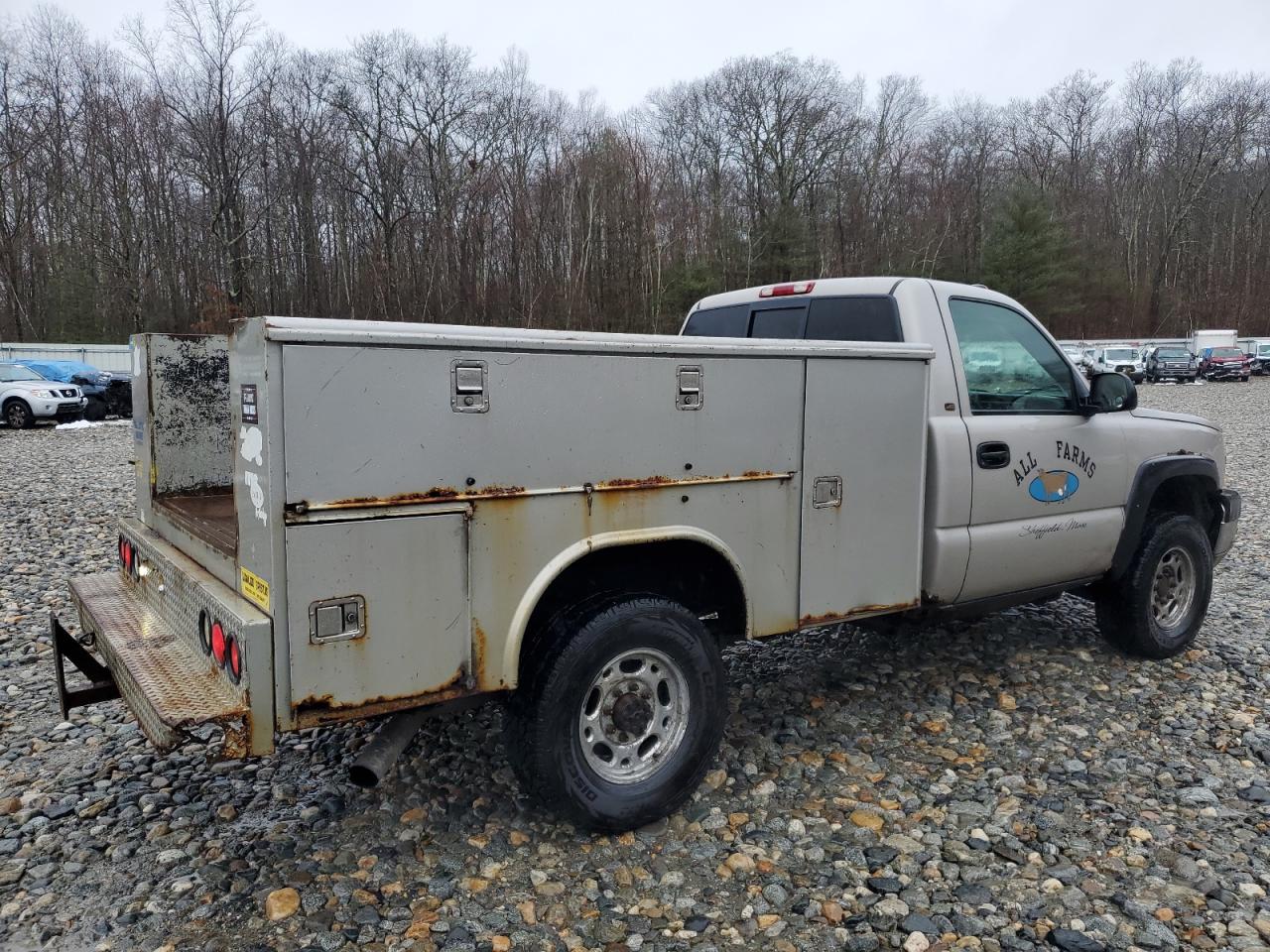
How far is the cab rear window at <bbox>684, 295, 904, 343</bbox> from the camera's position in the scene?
178 inches

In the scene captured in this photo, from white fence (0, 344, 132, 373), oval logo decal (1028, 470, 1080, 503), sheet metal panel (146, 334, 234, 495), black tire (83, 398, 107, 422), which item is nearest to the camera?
sheet metal panel (146, 334, 234, 495)

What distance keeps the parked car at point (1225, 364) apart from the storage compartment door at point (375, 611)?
46.7 metres

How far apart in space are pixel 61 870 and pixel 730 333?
13.0 feet

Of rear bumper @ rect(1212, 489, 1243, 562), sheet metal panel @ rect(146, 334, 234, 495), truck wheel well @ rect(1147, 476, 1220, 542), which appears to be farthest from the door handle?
sheet metal panel @ rect(146, 334, 234, 495)

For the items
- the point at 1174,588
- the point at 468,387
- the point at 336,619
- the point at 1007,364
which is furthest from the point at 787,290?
the point at 336,619

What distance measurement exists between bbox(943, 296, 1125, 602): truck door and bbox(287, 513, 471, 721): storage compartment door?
8.68 ft

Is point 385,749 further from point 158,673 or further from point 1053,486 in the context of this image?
point 1053,486

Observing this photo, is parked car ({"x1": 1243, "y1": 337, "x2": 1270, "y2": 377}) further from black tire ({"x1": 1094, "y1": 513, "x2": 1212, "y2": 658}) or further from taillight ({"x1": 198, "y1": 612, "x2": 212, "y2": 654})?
taillight ({"x1": 198, "y1": 612, "x2": 212, "y2": 654})

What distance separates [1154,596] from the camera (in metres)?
5.59

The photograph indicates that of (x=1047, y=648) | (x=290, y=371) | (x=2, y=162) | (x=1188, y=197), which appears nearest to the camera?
(x=290, y=371)

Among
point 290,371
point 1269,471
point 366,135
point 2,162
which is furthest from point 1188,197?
point 290,371

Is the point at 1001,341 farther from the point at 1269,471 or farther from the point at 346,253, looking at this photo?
the point at 346,253

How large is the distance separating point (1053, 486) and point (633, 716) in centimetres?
268

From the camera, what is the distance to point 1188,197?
63.0 meters
